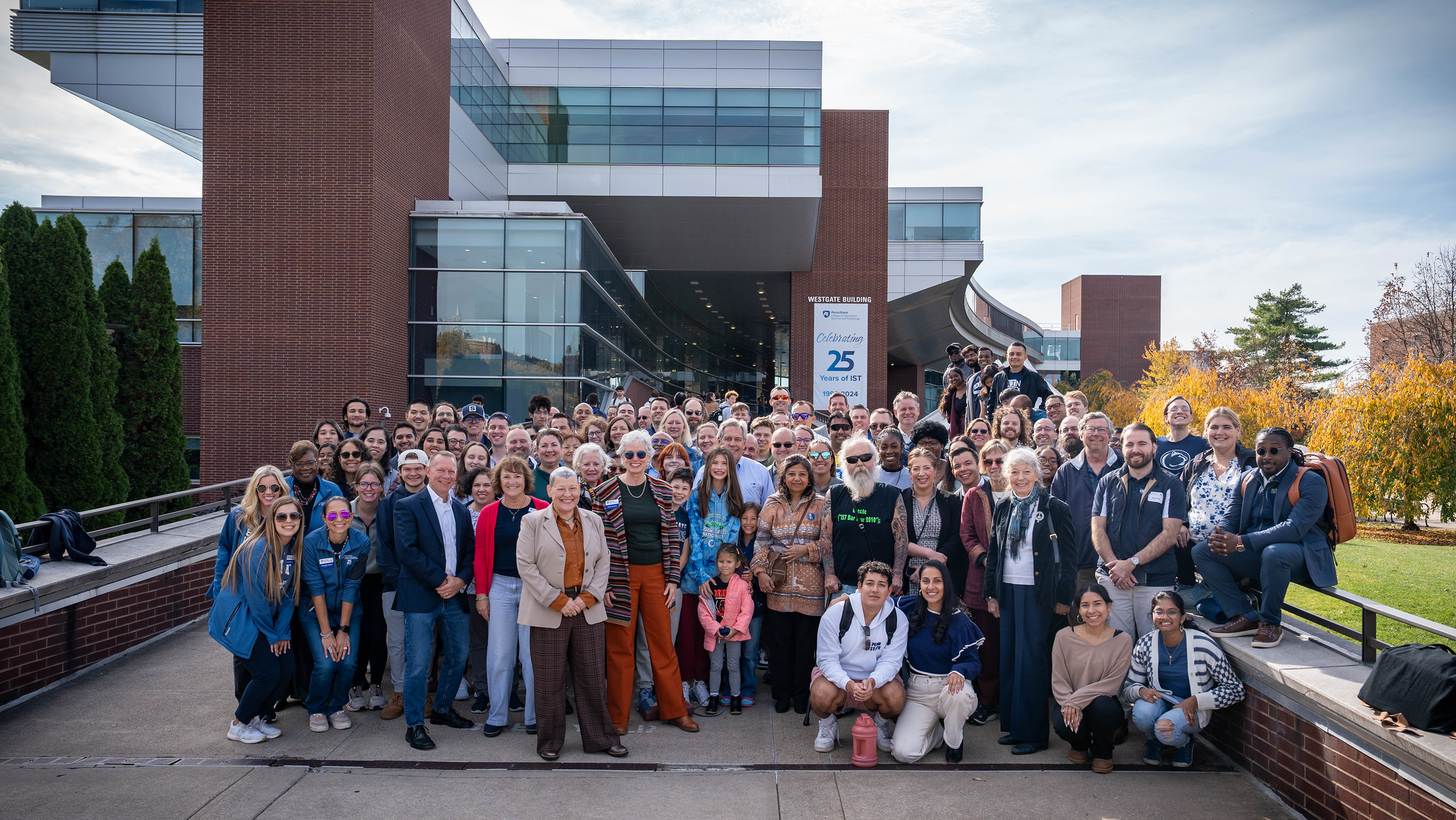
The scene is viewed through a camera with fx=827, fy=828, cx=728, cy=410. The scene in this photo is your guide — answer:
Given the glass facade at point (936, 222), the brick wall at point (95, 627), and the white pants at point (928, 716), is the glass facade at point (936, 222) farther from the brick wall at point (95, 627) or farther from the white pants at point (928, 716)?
the white pants at point (928, 716)

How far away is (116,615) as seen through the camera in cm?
728

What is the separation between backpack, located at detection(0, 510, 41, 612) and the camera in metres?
6.08

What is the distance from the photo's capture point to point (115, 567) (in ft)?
23.6

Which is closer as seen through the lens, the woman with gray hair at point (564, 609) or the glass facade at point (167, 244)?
the woman with gray hair at point (564, 609)

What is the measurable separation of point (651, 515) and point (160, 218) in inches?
794

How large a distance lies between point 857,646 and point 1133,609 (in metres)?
2.05

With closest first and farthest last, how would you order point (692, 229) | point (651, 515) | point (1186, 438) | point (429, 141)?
point (651, 515)
point (1186, 438)
point (429, 141)
point (692, 229)

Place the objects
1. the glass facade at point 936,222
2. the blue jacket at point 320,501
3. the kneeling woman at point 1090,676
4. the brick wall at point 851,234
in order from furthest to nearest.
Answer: the glass facade at point 936,222
the brick wall at point 851,234
the blue jacket at point 320,501
the kneeling woman at point 1090,676

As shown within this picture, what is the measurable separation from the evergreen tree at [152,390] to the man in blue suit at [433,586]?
13421 mm

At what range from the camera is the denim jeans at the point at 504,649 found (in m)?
5.85

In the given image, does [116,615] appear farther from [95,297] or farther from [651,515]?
[95,297]

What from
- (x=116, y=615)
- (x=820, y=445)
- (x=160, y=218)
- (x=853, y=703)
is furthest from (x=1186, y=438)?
(x=160, y=218)

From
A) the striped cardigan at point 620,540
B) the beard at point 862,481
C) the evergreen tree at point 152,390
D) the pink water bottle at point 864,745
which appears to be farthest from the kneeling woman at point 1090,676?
the evergreen tree at point 152,390

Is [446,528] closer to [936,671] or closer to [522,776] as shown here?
[522,776]
